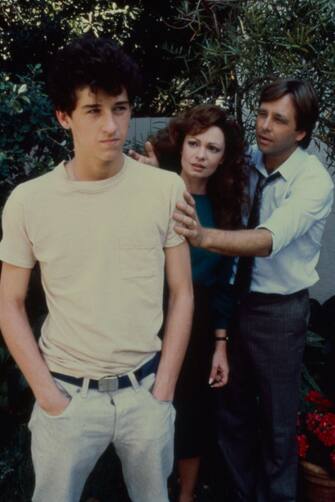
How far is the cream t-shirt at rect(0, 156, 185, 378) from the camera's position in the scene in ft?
7.00

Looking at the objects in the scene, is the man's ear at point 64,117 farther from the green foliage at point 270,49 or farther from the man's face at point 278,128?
the green foliage at point 270,49

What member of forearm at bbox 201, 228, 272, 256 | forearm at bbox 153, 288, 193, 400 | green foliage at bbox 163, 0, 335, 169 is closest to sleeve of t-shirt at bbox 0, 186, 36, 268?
forearm at bbox 153, 288, 193, 400

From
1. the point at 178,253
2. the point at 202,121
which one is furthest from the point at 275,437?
the point at 202,121

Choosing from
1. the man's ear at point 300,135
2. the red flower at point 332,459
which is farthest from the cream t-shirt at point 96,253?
the red flower at point 332,459

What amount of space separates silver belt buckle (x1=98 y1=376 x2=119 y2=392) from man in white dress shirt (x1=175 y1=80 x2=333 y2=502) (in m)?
0.74

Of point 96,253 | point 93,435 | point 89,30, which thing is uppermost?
point 89,30

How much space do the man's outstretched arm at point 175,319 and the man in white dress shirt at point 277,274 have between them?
0.31m

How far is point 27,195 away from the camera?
7.00 feet

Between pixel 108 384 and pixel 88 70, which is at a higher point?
pixel 88 70

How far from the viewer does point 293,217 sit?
2.75 meters

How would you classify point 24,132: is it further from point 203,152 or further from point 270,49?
point 270,49

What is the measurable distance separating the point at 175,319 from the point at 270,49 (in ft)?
6.44

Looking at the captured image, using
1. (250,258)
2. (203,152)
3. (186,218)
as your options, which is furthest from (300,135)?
(186,218)

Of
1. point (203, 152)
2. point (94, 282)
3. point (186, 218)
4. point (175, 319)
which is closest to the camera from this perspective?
point (94, 282)
